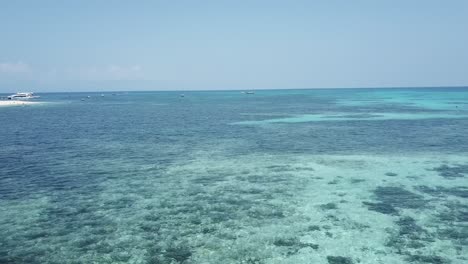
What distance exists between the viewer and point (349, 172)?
90.2 ft

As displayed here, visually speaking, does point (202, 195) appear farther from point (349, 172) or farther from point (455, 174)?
point (455, 174)

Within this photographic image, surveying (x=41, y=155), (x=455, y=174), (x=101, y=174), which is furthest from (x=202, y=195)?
(x=41, y=155)

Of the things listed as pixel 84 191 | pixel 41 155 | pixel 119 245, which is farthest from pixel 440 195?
pixel 41 155

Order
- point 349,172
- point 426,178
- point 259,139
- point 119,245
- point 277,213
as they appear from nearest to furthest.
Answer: point 119,245, point 277,213, point 426,178, point 349,172, point 259,139

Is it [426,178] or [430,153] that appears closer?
[426,178]

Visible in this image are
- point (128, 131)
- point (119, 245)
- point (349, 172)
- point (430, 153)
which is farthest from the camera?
point (128, 131)

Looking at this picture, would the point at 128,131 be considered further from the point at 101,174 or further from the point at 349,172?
the point at 349,172

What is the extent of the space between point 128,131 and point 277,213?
39777 millimetres

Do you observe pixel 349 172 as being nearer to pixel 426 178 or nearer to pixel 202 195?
pixel 426 178

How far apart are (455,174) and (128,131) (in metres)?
42.7

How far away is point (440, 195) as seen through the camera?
21844 mm

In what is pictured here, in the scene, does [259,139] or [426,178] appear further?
[259,139]

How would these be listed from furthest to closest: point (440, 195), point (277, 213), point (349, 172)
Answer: point (349, 172) → point (440, 195) → point (277, 213)

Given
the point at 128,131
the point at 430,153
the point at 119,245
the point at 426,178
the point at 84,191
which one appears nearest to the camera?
the point at 119,245
